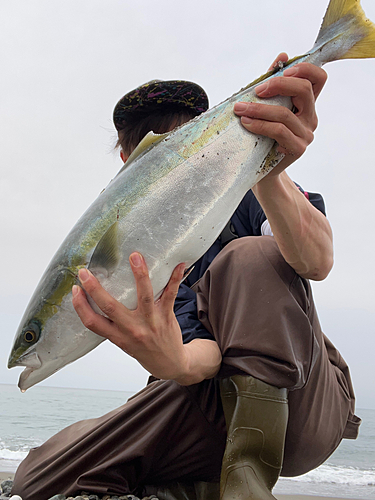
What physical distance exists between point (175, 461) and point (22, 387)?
0.85 meters

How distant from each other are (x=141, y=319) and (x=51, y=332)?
1.09ft

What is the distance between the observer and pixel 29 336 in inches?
55.7

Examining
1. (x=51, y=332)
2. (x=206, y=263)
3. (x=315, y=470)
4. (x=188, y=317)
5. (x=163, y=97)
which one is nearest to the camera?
(x=51, y=332)

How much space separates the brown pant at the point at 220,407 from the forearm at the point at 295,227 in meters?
0.07

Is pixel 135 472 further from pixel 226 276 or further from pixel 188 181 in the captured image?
pixel 188 181

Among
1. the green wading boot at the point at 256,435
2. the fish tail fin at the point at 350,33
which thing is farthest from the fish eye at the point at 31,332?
the fish tail fin at the point at 350,33

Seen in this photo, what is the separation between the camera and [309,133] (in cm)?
155

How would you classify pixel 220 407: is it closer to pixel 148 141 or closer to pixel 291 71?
pixel 148 141

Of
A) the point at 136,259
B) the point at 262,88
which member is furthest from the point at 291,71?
the point at 136,259

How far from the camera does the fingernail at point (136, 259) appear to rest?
1249 millimetres

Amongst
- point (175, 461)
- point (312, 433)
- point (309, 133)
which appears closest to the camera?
point (309, 133)

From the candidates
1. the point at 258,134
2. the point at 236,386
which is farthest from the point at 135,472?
the point at 258,134

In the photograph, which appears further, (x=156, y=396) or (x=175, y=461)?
(x=156, y=396)

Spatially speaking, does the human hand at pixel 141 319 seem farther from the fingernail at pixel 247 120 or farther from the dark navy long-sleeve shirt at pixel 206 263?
the fingernail at pixel 247 120
